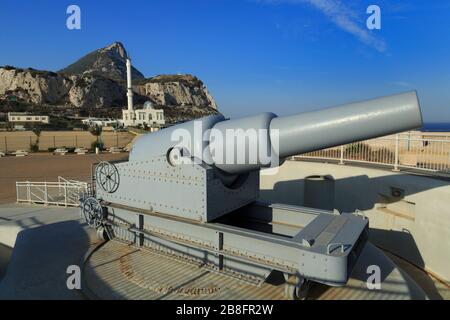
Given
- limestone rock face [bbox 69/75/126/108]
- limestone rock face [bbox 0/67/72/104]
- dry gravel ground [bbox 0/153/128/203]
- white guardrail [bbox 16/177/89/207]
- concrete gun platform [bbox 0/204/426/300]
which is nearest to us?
concrete gun platform [bbox 0/204/426/300]

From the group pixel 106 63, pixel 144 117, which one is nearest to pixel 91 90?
pixel 144 117

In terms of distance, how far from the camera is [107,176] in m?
5.58

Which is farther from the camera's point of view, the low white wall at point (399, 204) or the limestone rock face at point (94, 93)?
the limestone rock face at point (94, 93)

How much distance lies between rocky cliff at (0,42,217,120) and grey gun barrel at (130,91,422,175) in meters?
95.5

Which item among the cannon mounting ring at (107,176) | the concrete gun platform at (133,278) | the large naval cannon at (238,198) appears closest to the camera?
the large naval cannon at (238,198)

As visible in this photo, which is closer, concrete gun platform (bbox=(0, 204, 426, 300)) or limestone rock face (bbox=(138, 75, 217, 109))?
concrete gun platform (bbox=(0, 204, 426, 300))

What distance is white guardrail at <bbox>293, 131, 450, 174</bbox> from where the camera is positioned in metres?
7.18

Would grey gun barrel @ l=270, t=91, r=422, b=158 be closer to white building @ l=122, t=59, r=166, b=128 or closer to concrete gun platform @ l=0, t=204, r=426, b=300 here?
concrete gun platform @ l=0, t=204, r=426, b=300

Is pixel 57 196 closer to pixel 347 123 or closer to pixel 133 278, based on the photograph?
pixel 133 278

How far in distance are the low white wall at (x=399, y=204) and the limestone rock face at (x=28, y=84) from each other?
338 ft

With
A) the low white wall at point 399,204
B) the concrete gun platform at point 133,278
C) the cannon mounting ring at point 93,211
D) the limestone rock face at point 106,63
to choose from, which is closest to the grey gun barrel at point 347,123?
the concrete gun platform at point 133,278

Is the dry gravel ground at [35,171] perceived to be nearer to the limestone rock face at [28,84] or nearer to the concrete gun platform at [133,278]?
the concrete gun platform at [133,278]

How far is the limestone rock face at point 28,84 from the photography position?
307 feet

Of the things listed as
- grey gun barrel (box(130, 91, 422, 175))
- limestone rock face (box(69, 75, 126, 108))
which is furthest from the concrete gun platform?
limestone rock face (box(69, 75, 126, 108))
